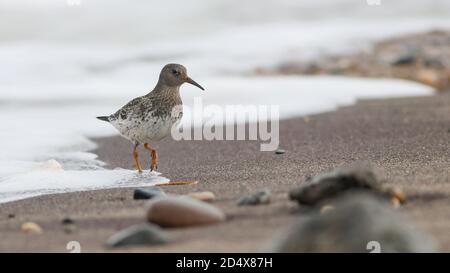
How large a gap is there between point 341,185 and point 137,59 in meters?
14.7

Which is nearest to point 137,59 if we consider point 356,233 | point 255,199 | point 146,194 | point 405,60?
point 405,60

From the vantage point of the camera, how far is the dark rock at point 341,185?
3.53m

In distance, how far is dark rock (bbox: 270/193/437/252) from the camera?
261 centimetres

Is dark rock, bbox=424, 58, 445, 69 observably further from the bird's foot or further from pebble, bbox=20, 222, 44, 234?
pebble, bbox=20, 222, 44, 234

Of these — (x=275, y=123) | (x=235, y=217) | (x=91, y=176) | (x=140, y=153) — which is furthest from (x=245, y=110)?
(x=235, y=217)

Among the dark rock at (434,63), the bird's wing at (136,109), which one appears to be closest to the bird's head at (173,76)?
the bird's wing at (136,109)

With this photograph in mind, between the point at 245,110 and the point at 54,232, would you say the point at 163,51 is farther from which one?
the point at 54,232

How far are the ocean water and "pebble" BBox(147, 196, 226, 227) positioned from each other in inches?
63.2

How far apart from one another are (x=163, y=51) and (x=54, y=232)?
15.4 metres

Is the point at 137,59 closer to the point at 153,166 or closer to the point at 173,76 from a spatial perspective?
the point at 173,76

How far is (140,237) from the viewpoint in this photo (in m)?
3.20

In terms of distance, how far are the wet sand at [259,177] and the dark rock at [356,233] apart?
1.15ft

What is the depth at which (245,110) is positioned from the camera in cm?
973

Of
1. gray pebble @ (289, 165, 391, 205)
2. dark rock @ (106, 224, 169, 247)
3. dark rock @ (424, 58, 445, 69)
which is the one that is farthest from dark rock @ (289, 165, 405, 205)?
dark rock @ (424, 58, 445, 69)
